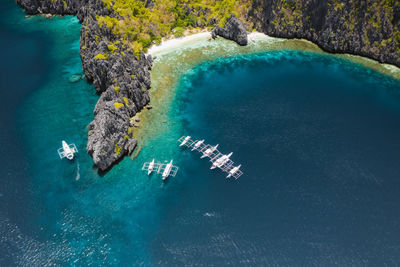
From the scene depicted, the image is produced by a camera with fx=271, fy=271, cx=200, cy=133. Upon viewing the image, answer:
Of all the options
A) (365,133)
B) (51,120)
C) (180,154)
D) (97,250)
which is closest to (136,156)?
(180,154)

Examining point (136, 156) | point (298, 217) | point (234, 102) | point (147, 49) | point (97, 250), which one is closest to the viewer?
point (97, 250)

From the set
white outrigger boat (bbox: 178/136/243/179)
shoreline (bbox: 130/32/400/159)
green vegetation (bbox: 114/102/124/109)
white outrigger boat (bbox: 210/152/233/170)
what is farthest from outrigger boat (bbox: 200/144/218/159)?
green vegetation (bbox: 114/102/124/109)

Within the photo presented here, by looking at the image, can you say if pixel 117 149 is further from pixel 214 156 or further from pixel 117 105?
pixel 214 156

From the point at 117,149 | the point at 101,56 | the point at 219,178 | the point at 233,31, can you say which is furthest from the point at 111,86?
the point at 233,31

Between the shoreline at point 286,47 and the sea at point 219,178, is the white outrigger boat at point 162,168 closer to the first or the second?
the sea at point 219,178

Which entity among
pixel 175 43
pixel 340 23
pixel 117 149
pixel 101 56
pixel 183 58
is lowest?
pixel 117 149

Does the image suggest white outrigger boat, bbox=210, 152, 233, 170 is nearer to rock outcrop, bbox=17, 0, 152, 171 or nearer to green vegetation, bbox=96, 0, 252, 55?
rock outcrop, bbox=17, 0, 152, 171

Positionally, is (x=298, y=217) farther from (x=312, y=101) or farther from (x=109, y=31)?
(x=109, y=31)
